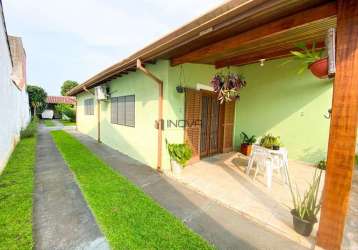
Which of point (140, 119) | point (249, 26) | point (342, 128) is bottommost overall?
point (140, 119)

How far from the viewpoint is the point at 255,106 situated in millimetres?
7113

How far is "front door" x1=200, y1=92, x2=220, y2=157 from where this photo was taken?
6316 millimetres

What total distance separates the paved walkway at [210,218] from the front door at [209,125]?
2.25 m

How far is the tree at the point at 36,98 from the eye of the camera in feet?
83.3

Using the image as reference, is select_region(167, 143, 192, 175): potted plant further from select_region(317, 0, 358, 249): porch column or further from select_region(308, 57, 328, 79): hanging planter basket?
select_region(308, 57, 328, 79): hanging planter basket

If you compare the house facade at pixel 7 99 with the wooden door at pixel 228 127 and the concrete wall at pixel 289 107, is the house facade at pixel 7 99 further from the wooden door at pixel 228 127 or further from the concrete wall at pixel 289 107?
the concrete wall at pixel 289 107

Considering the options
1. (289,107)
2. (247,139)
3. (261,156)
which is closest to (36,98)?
(247,139)

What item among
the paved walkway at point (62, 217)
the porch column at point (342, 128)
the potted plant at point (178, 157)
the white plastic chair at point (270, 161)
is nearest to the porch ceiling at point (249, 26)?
the porch column at point (342, 128)

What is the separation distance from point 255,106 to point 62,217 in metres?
6.60

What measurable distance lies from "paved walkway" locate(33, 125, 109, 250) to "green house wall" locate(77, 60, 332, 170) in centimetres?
232

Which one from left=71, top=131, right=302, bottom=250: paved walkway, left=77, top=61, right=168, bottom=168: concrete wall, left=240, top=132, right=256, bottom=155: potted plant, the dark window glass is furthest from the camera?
left=240, top=132, right=256, bottom=155: potted plant

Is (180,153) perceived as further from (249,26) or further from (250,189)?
(249,26)

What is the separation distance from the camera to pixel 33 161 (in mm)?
5945

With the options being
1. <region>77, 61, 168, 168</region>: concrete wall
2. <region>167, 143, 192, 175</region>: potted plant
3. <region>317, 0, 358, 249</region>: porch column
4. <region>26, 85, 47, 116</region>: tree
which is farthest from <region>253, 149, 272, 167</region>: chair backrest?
<region>26, 85, 47, 116</region>: tree
